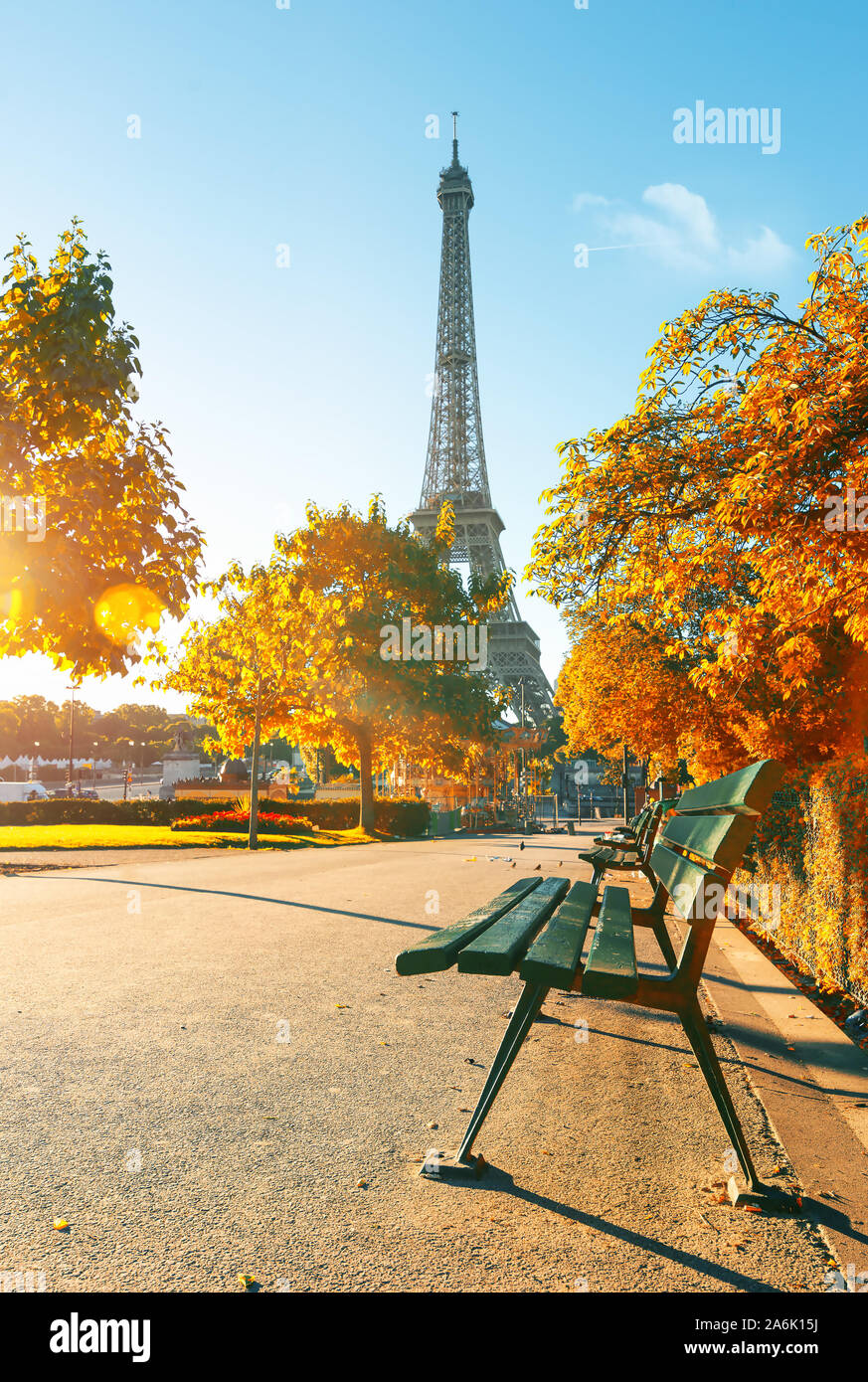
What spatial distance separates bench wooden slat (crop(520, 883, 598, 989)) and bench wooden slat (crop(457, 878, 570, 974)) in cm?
5

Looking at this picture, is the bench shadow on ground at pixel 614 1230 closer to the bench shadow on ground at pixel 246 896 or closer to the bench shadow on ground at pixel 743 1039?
the bench shadow on ground at pixel 743 1039

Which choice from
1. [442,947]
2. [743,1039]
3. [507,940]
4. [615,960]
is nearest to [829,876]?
[743,1039]

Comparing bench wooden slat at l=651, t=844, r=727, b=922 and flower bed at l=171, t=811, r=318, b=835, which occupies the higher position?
bench wooden slat at l=651, t=844, r=727, b=922

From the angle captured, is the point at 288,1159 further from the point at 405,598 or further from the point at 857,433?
the point at 405,598

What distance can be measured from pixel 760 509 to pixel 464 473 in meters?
65.2

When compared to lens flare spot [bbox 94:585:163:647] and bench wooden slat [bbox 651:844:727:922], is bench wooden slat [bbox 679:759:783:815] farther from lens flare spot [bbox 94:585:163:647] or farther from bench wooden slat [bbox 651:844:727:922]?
lens flare spot [bbox 94:585:163:647]

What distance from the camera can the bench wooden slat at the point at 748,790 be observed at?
3.04 metres

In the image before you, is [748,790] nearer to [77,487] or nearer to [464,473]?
[77,487]

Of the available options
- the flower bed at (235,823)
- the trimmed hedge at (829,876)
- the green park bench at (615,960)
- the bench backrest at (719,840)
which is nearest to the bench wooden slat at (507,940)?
the green park bench at (615,960)

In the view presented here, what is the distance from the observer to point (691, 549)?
7672mm

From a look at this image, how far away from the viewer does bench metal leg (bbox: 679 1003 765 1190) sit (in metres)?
2.79

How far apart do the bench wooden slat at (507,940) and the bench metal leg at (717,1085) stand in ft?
1.92

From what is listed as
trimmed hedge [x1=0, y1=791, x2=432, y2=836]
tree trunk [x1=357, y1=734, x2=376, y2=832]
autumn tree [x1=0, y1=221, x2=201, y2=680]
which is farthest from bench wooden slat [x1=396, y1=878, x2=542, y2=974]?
trimmed hedge [x1=0, y1=791, x2=432, y2=836]
